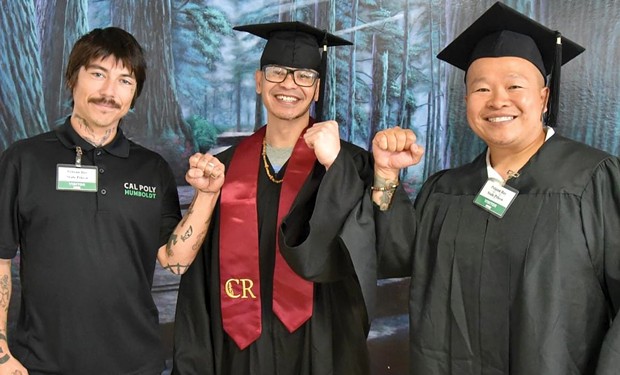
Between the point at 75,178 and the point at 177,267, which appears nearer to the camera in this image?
the point at 75,178

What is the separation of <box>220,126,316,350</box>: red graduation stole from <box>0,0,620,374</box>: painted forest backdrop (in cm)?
92

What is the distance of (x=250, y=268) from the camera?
207 cm

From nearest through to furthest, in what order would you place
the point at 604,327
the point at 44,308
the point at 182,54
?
the point at 604,327 < the point at 44,308 < the point at 182,54

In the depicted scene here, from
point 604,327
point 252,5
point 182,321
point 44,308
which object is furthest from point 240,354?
point 252,5

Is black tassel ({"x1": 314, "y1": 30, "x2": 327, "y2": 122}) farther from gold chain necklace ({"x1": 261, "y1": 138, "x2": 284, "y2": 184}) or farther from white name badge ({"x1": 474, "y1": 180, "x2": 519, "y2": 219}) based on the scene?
white name badge ({"x1": 474, "y1": 180, "x2": 519, "y2": 219})

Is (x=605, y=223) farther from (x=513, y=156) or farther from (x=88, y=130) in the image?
(x=88, y=130)

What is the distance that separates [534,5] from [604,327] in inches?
72.8

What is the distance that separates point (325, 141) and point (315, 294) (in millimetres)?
609

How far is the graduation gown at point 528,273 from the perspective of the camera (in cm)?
162

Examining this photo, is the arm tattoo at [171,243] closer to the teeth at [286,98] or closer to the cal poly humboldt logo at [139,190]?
the cal poly humboldt logo at [139,190]

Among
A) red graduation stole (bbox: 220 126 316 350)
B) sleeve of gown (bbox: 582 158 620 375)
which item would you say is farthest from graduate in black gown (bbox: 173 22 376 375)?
sleeve of gown (bbox: 582 158 620 375)

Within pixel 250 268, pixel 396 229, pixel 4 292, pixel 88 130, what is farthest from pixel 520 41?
pixel 4 292

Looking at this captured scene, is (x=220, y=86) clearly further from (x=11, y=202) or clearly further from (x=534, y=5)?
(x=534, y=5)

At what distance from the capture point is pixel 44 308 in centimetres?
180
